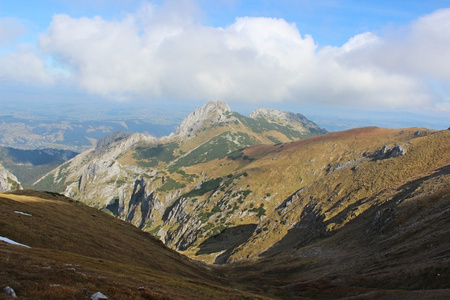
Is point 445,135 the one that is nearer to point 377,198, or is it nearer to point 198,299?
point 377,198

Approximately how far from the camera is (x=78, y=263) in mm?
36500

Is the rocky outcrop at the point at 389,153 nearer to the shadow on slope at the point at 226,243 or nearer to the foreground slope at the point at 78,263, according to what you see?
the shadow on slope at the point at 226,243

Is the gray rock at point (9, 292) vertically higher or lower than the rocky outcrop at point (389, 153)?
lower

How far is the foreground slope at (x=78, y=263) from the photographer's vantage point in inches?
898

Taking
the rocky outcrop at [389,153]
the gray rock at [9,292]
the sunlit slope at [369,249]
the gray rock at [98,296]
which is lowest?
the sunlit slope at [369,249]

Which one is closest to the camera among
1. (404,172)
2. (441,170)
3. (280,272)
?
(280,272)

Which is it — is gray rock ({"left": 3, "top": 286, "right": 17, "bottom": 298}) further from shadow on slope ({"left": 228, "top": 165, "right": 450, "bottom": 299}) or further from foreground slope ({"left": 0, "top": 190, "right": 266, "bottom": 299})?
shadow on slope ({"left": 228, "top": 165, "right": 450, "bottom": 299})

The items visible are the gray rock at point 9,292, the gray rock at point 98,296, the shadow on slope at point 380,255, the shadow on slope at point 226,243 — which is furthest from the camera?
the shadow on slope at point 226,243

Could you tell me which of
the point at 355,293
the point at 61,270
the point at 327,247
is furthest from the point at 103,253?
the point at 327,247

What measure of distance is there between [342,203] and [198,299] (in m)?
121

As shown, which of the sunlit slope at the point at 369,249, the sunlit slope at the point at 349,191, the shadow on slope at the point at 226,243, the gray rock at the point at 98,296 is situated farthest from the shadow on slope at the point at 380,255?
the shadow on slope at the point at 226,243

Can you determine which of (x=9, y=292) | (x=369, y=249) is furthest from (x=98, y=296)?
(x=369, y=249)

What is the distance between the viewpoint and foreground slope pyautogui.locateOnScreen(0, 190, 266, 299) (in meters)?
22.8

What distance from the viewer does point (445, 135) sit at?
146m
